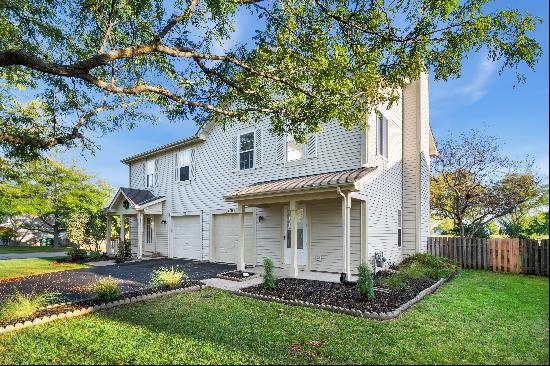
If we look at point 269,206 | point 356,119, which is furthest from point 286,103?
point 269,206

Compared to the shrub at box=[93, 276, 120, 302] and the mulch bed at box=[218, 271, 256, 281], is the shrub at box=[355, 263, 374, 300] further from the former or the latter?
the shrub at box=[93, 276, 120, 302]

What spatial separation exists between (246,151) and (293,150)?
2571 millimetres

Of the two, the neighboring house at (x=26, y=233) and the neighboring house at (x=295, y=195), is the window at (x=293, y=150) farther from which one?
the neighboring house at (x=26, y=233)

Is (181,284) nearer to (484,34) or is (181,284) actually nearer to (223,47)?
(223,47)

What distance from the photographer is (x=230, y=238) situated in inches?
574

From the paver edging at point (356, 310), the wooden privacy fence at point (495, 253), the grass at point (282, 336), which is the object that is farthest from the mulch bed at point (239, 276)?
the wooden privacy fence at point (495, 253)

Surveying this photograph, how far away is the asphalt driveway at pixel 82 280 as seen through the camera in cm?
893

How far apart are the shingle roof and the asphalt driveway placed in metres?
4.45

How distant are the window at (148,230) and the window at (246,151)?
8047 millimetres

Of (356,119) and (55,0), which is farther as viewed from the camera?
(356,119)

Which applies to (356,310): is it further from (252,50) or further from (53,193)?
(53,193)

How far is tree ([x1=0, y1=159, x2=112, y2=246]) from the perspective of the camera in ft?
75.9

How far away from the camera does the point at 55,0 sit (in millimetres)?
6828

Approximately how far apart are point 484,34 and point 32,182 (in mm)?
29275
